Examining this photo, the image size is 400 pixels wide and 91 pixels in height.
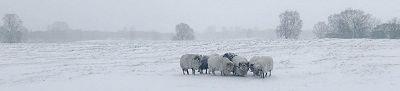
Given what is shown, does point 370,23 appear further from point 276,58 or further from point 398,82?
point 398,82

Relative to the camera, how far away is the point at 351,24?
85375 millimetres

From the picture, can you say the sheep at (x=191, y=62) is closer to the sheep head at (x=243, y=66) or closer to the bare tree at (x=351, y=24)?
the sheep head at (x=243, y=66)

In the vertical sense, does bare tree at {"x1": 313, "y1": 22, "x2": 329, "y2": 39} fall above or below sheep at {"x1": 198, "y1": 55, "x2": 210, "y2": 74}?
above

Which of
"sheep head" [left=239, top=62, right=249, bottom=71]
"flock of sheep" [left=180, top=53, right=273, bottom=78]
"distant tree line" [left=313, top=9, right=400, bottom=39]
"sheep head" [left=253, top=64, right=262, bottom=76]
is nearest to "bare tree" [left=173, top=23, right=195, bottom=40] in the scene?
"distant tree line" [left=313, top=9, right=400, bottom=39]

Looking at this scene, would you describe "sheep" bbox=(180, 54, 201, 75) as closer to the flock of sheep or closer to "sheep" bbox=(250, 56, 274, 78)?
the flock of sheep

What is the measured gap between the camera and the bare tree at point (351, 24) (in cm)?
8350

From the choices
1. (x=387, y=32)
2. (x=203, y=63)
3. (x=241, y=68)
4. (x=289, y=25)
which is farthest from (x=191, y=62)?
(x=387, y=32)

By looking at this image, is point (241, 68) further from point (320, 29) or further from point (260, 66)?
point (320, 29)

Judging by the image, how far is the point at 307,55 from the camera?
37031 millimetres

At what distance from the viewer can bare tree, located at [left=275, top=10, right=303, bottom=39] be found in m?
84.1

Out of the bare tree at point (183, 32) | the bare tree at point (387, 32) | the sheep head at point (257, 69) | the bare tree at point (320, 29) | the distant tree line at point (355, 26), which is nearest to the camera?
the sheep head at point (257, 69)

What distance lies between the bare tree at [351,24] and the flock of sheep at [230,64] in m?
63.6

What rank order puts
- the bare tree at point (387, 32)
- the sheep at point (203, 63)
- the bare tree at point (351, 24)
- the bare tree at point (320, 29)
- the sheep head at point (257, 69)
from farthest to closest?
the bare tree at point (320, 29) < the bare tree at point (351, 24) < the bare tree at point (387, 32) < the sheep at point (203, 63) < the sheep head at point (257, 69)

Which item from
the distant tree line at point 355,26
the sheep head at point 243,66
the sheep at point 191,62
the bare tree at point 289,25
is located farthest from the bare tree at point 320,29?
the sheep head at point 243,66
